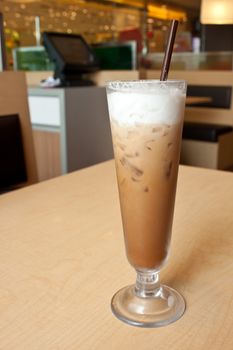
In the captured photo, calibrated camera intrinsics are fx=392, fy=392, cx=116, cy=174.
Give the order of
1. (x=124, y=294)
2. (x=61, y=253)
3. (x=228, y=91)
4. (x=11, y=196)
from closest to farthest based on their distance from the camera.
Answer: (x=124, y=294) → (x=61, y=253) → (x=11, y=196) → (x=228, y=91)

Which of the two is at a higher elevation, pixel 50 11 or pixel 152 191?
Answer: pixel 50 11

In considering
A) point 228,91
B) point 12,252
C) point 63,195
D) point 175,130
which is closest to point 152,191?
point 175,130

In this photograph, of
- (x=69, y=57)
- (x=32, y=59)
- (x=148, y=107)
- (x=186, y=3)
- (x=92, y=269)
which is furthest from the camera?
(x=186, y=3)

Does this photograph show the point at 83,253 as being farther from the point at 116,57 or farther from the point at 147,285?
the point at 116,57

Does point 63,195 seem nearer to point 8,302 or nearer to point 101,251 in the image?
point 101,251

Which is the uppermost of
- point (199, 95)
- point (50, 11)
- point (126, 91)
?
point (50, 11)

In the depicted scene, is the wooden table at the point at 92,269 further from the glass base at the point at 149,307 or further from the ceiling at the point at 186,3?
the ceiling at the point at 186,3

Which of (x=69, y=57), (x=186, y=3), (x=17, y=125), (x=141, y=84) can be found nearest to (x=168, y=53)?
(x=141, y=84)
